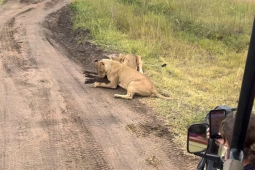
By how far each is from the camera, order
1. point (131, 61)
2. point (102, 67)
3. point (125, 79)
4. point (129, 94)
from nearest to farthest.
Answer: point (129, 94)
point (125, 79)
point (102, 67)
point (131, 61)

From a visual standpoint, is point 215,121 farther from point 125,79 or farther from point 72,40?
point 72,40

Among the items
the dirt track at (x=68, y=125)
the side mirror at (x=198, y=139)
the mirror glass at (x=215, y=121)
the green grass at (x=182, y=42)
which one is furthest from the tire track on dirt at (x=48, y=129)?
the mirror glass at (x=215, y=121)

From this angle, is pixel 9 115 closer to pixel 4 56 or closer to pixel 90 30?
pixel 4 56

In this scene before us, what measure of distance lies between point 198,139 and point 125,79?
4852 mm

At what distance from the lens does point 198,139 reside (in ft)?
6.21

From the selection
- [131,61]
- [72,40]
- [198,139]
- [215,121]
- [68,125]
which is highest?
[215,121]

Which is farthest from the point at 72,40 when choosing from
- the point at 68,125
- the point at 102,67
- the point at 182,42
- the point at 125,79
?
the point at 68,125

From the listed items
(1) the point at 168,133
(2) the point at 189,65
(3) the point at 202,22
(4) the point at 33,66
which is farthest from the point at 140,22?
(1) the point at 168,133

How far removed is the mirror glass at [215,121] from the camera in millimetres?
1782

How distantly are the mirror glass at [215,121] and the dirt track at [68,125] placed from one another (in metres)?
2.37

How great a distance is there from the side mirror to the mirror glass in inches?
3.0

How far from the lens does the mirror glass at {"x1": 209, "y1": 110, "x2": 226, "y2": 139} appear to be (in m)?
1.78

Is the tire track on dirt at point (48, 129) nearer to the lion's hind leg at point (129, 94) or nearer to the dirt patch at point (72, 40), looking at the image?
the lion's hind leg at point (129, 94)

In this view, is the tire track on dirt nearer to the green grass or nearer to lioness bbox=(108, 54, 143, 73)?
the green grass
